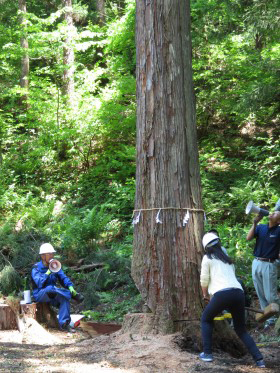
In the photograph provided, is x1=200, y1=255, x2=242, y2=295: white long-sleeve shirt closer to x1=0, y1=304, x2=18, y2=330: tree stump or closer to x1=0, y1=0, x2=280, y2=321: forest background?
x1=0, y1=0, x2=280, y2=321: forest background

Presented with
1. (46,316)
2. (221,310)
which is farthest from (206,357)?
(46,316)

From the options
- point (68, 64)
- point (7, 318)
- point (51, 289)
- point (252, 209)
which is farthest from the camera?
point (68, 64)

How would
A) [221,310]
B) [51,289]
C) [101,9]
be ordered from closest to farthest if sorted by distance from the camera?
[221,310] → [51,289] → [101,9]

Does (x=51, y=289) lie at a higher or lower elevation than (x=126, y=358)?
higher

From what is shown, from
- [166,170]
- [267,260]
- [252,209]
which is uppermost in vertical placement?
[166,170]

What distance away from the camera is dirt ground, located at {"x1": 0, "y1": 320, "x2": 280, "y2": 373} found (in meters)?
4.82

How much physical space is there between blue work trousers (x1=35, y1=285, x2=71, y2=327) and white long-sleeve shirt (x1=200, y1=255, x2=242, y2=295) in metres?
3.99

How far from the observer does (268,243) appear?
7699mm

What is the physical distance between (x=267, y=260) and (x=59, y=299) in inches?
152

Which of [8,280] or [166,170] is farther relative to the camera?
[8,280]

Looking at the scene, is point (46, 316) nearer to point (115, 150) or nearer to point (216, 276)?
point (216, 276)

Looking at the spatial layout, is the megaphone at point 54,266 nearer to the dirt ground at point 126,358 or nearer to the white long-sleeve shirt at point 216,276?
the dirt ground at point 126,358

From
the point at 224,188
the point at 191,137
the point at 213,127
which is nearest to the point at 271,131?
the point at 213,127

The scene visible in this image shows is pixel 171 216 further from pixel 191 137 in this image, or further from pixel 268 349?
pixel 268 349
